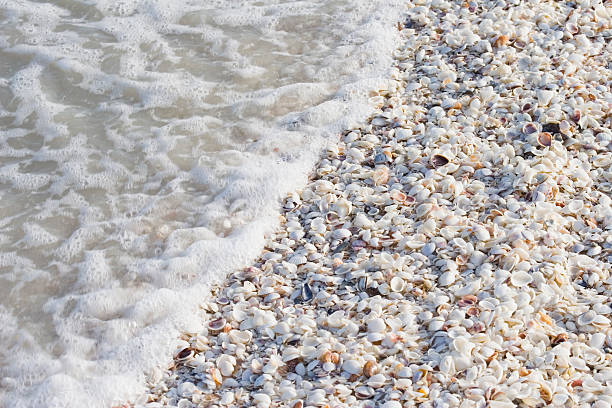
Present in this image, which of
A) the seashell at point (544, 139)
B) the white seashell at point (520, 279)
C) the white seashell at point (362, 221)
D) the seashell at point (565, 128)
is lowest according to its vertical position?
the white seashell at point (362, 221)

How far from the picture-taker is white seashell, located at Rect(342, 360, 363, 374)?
252 centimetres

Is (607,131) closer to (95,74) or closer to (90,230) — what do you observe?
(90,230)

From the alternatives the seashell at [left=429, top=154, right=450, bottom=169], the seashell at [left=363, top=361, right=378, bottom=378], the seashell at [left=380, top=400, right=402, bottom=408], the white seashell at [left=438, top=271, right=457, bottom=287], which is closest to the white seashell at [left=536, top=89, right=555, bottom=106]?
the seashell at [left=429, top=154, right=450, bottom=169]

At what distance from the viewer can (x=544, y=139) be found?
3453mm

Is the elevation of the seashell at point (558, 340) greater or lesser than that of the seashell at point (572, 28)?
lesser

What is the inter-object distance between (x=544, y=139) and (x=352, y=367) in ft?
5.30

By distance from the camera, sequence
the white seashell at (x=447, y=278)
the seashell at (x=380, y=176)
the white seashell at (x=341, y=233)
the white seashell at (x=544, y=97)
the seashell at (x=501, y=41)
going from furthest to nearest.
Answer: the seashell at (x=501, y=41) < the white seashell at (x=544, y=97) < the seashell at (x=380, y=176) < the white seashell at (x=341, y=233) < the white seashell at (x=447, y=278)

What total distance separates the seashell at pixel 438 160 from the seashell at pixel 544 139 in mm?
463

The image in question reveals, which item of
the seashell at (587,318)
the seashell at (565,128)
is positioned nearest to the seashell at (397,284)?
the seashell at (587,318)

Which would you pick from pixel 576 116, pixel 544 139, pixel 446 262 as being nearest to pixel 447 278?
pixel 446 262

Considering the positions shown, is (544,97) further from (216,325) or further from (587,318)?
(216,325)

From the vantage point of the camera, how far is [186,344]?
9.15 feet

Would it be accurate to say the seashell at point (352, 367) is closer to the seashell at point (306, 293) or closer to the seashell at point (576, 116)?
Result: the seashell at point (306, 293)

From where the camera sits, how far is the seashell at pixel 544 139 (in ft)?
11.3
